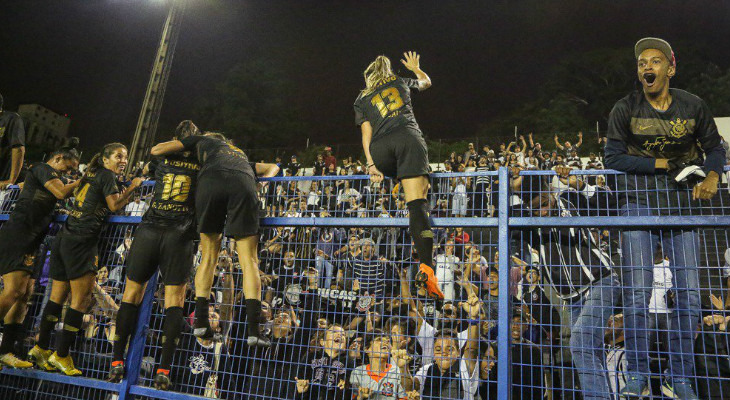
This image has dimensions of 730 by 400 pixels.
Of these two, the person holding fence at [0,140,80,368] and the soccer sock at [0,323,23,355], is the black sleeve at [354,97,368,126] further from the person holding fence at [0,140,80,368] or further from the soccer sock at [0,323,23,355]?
the soccer sock at [0,323,23,355]

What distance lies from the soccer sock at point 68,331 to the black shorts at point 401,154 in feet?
10.3

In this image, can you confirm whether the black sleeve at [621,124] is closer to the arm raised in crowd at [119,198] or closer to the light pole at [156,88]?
the arm raised in crowd at [119,198]

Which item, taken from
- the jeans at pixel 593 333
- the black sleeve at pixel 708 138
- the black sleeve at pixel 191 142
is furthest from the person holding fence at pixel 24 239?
the black sleeve at pixel 708 138

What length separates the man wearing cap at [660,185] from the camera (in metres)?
2.83

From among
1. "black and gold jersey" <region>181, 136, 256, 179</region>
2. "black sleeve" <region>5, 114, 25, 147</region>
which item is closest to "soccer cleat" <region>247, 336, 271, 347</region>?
"black and gold jersey" <region>181, 136, 256, 179</region>

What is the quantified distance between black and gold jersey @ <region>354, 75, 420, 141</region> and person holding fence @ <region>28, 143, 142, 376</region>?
7.57 ft

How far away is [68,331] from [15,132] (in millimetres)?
2776

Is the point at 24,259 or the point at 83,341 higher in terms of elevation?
the point at 24,259

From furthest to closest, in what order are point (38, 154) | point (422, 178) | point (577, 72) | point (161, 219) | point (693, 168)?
point (38, 154), point (577, 72), point (161, 219), point (422, 178), point (693, 168)

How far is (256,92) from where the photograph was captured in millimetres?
35156

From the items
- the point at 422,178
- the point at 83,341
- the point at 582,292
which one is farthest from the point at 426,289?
the point at 83,341

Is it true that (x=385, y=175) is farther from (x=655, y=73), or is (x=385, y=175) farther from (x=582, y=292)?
(x=655, y=73)

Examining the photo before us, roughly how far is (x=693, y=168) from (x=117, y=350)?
4.50 meters

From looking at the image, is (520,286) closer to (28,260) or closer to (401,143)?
(401,143)
